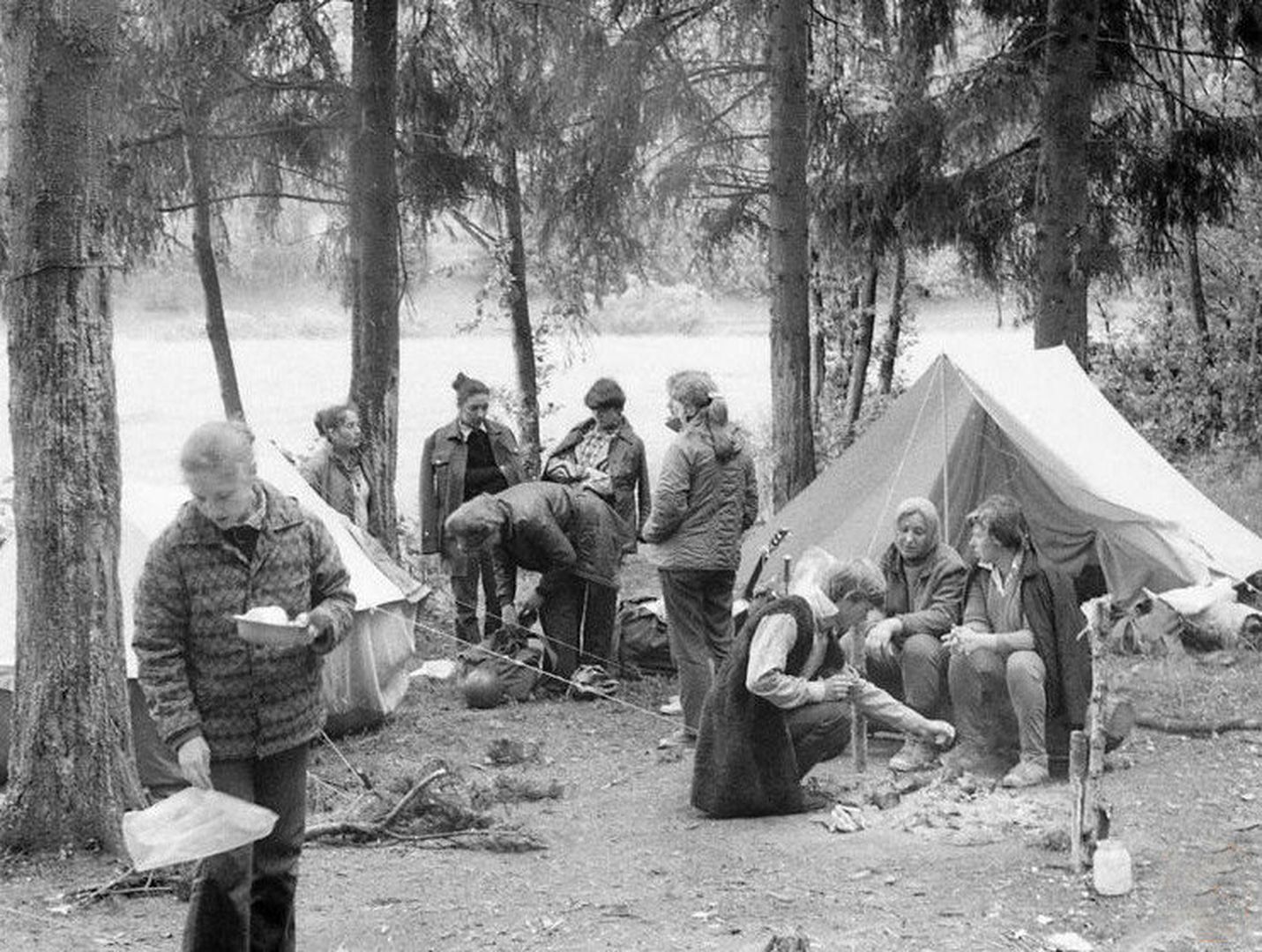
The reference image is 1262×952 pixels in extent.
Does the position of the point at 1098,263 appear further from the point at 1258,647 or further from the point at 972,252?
the point at 1258,647

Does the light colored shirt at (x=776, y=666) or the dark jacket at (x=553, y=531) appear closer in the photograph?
the light colored shirt at (x=776, y=666)

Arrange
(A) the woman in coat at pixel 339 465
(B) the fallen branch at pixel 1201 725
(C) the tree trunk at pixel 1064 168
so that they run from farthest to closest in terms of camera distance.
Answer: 1. (C) the tree trunk at pixel 1064 168
2. (A) the woman in coat at pixel 339 465
3. (B) the fallen branch at pixel 1201 725

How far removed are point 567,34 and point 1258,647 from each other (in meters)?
5.31

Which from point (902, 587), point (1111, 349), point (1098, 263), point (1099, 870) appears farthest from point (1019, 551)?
point (1111, 349)

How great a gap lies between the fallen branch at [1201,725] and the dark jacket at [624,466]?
2.36m

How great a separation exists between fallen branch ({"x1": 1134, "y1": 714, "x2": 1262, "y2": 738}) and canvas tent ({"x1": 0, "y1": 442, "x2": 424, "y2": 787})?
294 centimetres

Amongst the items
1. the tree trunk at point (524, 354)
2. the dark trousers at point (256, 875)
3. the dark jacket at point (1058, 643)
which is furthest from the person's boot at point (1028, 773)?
the tree trunk at point (524, 354)

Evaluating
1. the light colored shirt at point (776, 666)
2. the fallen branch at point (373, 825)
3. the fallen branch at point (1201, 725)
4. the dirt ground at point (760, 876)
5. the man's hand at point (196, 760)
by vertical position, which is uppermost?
the man's hand at point (196, 760)

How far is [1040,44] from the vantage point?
35.2 feet

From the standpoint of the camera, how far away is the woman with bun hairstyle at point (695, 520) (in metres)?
6.38

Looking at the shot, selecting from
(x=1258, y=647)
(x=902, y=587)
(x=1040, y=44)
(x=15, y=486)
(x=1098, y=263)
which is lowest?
(x=1258, y=647)

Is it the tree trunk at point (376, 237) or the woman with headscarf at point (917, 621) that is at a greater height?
the tree trunk at point (376, 237)

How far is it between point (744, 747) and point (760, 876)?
1.87 ft

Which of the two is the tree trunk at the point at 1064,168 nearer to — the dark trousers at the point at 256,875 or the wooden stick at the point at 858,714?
the wooden stick at the point at 858,714
